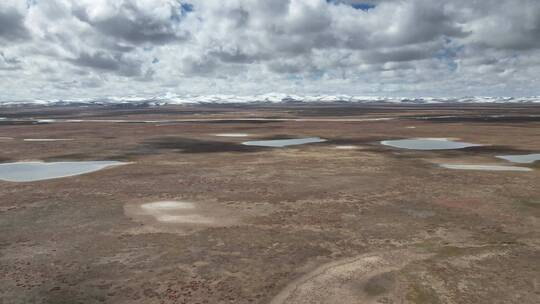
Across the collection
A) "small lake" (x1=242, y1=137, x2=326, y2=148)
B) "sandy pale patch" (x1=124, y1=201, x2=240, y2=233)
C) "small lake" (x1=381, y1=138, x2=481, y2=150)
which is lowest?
"sandy pale patch" (x1=124, y1=201, x2=240, y2=233)

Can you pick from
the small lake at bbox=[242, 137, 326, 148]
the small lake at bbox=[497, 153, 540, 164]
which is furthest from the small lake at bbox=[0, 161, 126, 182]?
the small lake at bbox=[497, 153, 540, 164]

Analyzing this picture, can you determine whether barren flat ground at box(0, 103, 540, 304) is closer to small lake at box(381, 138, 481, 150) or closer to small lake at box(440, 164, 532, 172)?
small lake at box(440, 164, 532, 172)

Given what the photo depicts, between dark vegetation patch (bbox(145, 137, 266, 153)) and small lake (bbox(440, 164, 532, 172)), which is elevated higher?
small lake (bbox(440, 164, 532, 172))

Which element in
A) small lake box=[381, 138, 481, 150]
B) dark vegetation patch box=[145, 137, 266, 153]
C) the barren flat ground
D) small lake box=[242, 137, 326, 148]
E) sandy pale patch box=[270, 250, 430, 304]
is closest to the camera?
sandy pale patch box=[270, 250, 430, 304]

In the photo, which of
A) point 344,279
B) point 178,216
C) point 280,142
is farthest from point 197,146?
point 344,279

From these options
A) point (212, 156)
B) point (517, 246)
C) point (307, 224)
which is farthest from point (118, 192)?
point (517, 246)

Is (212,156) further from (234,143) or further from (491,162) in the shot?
(491,162)
